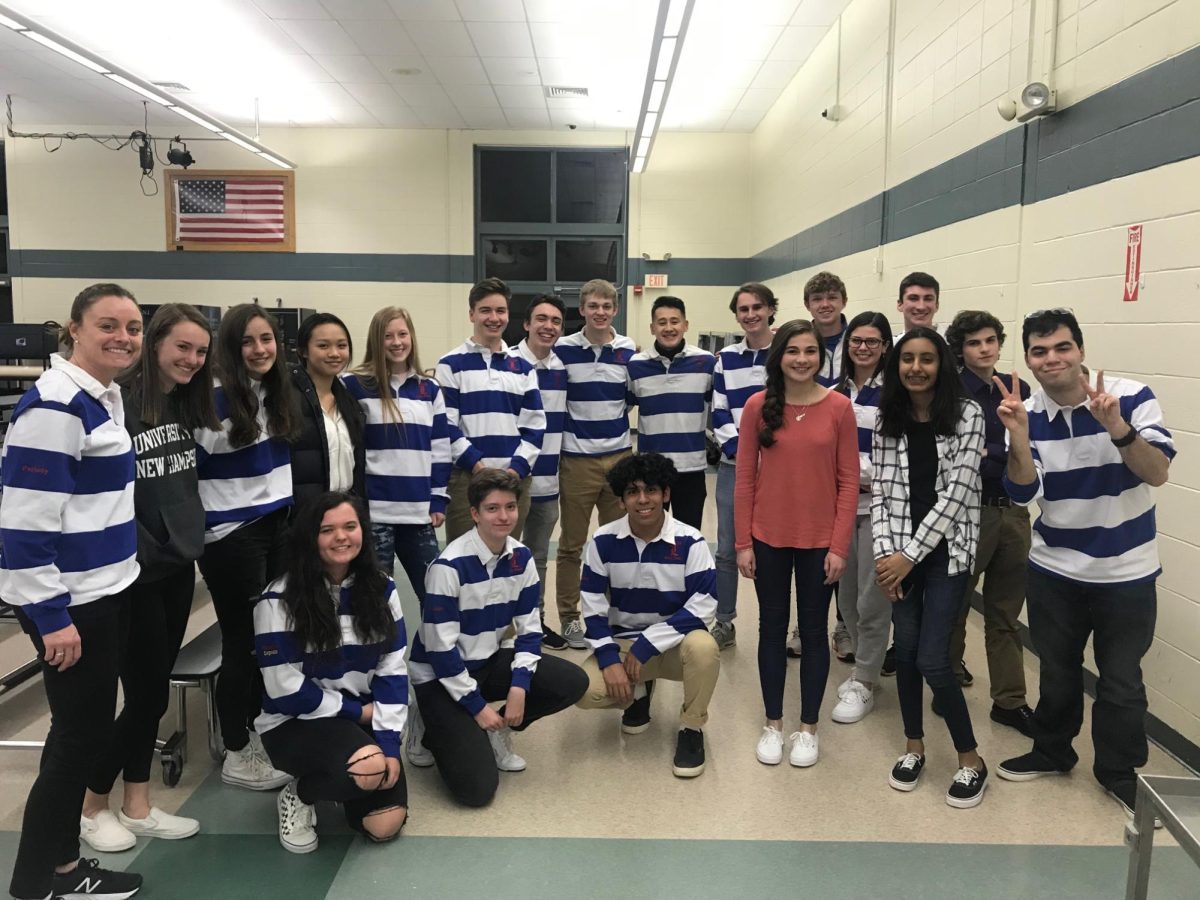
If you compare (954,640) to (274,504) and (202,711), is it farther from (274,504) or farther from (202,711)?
(202,711)

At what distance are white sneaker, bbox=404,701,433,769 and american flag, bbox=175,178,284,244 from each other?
8355mm

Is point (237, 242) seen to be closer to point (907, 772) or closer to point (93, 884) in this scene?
point (93, 884)

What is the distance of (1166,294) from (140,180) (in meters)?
10.6

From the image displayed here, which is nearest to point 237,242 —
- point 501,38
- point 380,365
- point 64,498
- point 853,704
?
point 501,38

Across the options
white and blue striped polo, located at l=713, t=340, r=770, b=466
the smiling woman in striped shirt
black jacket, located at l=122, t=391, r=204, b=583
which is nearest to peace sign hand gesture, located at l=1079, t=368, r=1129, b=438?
the smiling woman in striped shirt

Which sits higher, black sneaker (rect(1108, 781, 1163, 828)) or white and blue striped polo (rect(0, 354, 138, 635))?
Answer: white and blue striped polo (rect(0, 354, 138, 635))

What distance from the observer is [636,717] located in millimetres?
2861

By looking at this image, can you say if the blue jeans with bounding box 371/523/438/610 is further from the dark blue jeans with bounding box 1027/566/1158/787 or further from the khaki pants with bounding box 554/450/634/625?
the dark blue jeans with bounding box 1027/566/1158/787

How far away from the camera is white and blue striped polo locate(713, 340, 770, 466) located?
3402mm

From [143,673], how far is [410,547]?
100 cm

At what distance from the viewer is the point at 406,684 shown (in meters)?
2.28

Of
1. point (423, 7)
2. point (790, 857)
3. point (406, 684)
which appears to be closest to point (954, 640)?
point (790, 857)

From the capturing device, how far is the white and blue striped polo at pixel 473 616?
95.8 inches

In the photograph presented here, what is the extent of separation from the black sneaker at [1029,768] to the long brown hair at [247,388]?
2485 millimetres
